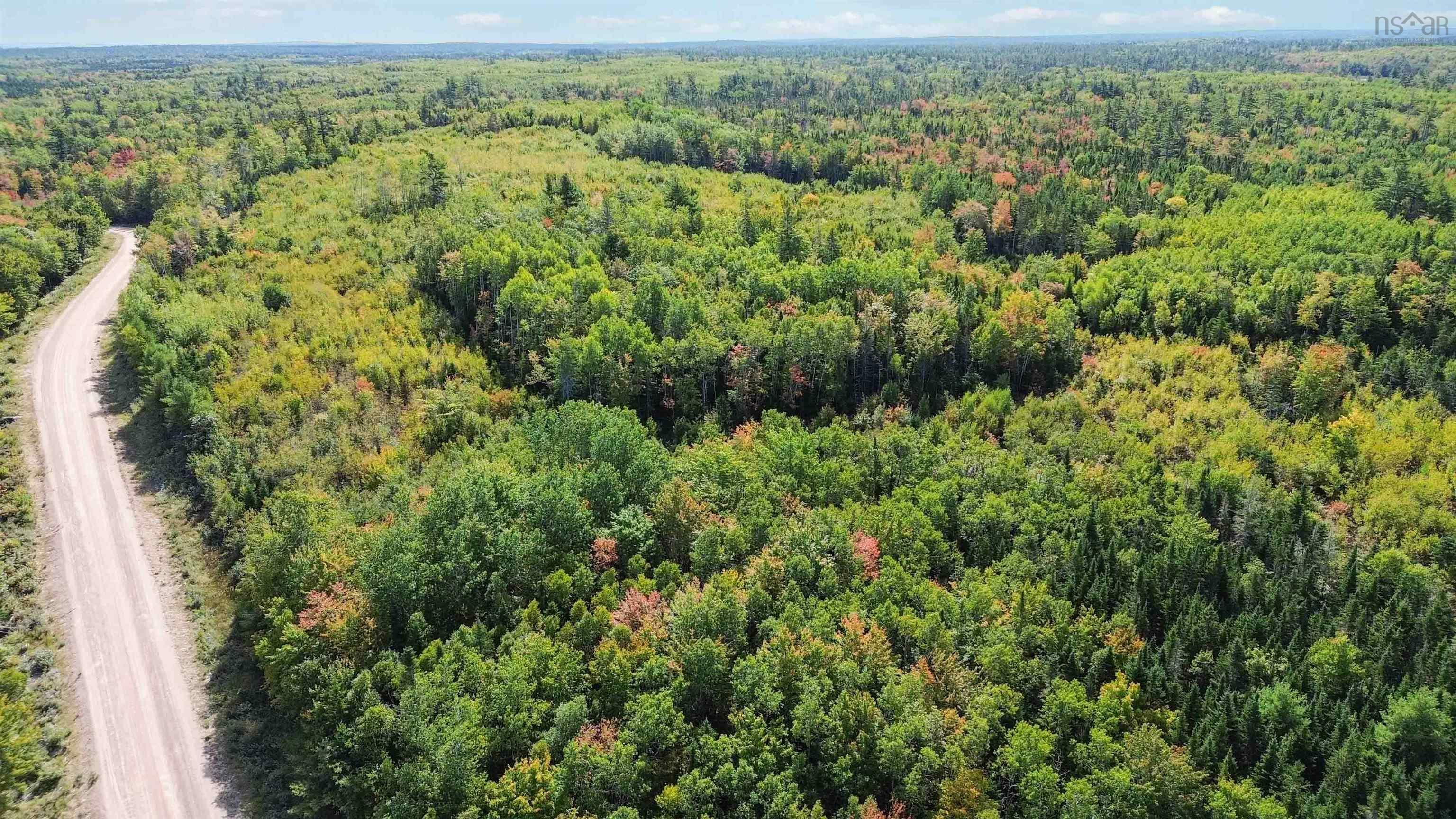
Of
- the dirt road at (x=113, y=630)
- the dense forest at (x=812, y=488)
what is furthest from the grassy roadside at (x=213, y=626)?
the dirt road at (x=113, y=630)

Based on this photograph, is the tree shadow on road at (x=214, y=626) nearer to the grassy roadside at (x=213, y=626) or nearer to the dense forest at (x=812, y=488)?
the grassy roadside at (x=213, y=626)

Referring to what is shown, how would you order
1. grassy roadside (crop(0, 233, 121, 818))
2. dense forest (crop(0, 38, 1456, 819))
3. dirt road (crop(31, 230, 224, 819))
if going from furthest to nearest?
dirt road (crop(31, 230, 224, 819))
grassy roadside (crop(0, 233, 121, 818))
dense forest (crop(0, 38, 1456, 819))

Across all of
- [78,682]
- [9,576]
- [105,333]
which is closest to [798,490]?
[78,682]

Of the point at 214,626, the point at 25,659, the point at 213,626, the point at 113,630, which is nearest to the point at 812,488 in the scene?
the point at 214,626

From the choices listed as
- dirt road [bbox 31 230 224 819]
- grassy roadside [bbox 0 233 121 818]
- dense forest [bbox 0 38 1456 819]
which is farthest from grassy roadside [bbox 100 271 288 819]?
grassy roadside [bbox 0 233 121 818]

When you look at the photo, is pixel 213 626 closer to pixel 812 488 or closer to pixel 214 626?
pixel 214 626

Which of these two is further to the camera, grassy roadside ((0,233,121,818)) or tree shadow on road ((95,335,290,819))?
tree shadow on road ((95,335,290,819))

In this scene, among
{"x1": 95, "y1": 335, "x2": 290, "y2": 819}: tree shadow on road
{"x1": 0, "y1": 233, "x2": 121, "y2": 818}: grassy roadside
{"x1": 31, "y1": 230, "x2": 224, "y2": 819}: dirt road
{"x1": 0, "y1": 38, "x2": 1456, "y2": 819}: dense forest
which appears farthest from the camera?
{"x1": 95, "y1": 335, "x2": 290, "y2": 819}: tree shadow on road

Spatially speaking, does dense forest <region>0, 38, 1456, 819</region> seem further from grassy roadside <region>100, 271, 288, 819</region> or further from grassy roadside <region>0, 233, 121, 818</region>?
grassy roadside <region>0, 233, 121, 818</region>
